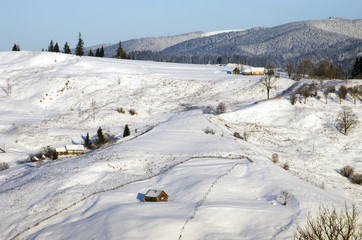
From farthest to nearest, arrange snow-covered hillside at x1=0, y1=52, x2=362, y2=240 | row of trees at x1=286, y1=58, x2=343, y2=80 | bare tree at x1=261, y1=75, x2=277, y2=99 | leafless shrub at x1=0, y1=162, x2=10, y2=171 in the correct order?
1. row of trees at x1=286, y1=58, x2=343, y2=80
2. bare tree at x1=261, y1=75, x2=277, y2=99
3. leafless shrub at x1=0, y1=162, x2=10, y2=171
4. snow-covered hillside at x1=0, y1=52, x2=362, y2=240

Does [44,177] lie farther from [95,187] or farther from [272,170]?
[272,170]

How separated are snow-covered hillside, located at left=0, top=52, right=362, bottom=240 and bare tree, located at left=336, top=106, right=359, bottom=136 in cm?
115

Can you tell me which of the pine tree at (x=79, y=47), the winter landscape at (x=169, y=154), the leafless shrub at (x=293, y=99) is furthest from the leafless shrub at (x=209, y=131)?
the pine tree at (x=79, y=47)

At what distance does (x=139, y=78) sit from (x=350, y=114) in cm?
5793

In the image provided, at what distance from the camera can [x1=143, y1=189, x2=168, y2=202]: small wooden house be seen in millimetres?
27953

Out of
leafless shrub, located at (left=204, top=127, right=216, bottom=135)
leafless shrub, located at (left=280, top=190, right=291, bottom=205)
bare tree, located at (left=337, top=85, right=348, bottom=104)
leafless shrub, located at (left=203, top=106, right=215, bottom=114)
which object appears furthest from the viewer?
bare tree, located at (left=337, top=85, right=348, bottom=104)

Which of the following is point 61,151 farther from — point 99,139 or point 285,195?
point 285,195

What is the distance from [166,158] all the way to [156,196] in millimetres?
13224

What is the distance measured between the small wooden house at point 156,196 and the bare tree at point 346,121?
43.3 m

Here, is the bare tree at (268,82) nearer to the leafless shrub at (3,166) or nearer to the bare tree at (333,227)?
the leafless shrub at (3,166)

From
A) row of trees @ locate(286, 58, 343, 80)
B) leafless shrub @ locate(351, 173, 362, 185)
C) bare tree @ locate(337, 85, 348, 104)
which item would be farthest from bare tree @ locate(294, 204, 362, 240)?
row of trees @ locate(286, 58, 343, 80)

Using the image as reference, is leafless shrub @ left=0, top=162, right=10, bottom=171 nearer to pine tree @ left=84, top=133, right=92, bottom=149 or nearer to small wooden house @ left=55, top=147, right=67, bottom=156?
small wooden house @ left=55, top=147, right=67, bottom=156

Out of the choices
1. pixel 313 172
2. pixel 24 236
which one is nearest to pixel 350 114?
pixel 313 172

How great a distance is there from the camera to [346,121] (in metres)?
59.1
